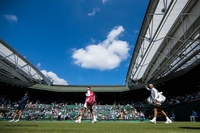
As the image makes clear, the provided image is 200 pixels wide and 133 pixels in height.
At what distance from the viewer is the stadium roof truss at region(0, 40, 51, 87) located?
94.3 ft

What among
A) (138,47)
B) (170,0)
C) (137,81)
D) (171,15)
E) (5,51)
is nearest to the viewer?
(170,0)

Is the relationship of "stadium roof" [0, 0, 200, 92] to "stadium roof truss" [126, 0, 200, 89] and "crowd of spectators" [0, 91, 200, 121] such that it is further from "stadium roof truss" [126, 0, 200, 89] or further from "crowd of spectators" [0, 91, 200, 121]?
"crowd of spectators" [0, 91, 200, 121]

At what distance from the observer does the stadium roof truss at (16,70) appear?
28.8m

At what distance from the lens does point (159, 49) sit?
22.4 m

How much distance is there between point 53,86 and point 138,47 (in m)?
28.2

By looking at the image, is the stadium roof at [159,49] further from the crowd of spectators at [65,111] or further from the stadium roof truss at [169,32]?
the crowd of spectators at [65,111]

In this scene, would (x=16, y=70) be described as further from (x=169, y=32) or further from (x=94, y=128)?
(x=94, y=128)

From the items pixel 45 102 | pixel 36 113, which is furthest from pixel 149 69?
pixel 45 102

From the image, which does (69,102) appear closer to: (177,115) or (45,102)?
(45,102)

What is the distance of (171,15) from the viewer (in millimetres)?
15617

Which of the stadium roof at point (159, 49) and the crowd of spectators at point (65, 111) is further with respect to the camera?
the crowd of spectators at point (65, 111)

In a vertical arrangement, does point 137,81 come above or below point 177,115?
above

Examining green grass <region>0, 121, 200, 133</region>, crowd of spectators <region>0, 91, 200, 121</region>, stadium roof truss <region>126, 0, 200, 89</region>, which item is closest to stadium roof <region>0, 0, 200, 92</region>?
stadium roof truss <region>126, 0, 200, 89</region>

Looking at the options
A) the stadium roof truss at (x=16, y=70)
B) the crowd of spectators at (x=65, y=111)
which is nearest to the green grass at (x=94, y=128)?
the stadium roof truss at (x=16, y=70)
